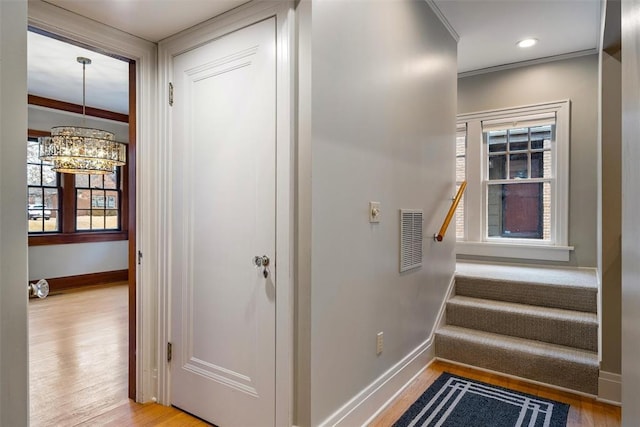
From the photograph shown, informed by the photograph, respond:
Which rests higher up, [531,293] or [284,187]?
[284,187]

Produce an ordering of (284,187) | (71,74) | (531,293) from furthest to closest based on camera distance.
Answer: (71,74)
(531,293)
(284,187)

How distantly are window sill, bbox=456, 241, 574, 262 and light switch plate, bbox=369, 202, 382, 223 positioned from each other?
8.86ft

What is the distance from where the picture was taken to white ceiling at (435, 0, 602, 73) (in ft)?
9.53

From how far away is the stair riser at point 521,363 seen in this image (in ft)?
8.07

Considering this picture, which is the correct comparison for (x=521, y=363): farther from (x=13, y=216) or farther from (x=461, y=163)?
(x=13, y=216)

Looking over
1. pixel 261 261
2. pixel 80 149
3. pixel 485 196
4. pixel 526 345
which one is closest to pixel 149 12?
pixel 261 261

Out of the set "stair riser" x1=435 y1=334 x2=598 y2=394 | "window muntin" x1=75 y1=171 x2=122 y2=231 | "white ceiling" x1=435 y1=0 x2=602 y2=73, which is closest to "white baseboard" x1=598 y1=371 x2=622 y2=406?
"stair riser" x1=435 y1=334 x2=598 y2=394

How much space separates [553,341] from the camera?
2.81m

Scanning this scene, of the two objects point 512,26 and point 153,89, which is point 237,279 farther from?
point 512,26

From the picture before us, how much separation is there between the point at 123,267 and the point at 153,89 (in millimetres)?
5158

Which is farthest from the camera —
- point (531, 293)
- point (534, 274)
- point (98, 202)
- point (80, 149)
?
point (98, 202)

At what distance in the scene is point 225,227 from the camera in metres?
2.05

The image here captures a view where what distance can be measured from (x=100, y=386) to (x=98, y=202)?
4567 millimetres

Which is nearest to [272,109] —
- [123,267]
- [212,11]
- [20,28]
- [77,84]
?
[212,11]
